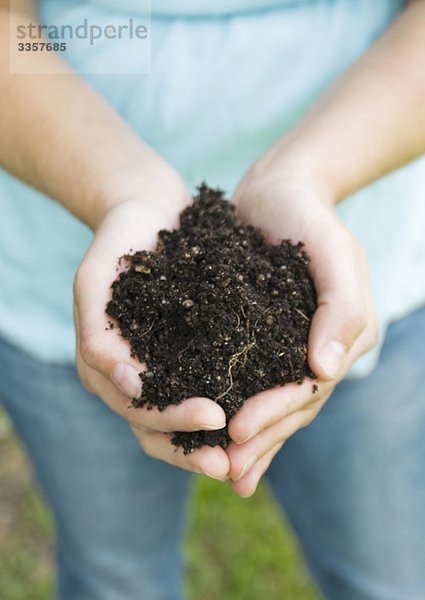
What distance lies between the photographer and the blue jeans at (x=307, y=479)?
1824 millimetres

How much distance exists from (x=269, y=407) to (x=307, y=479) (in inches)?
29.4

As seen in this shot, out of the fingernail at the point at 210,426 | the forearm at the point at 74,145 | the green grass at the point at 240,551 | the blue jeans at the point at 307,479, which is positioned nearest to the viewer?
the fingernail at the point at 210,426

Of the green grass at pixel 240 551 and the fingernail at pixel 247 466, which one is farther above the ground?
the fingernail at pixel 247 466

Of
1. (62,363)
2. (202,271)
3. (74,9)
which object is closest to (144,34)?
(74,9)

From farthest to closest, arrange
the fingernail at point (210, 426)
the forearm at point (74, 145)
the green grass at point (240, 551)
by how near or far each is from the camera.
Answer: the green grass at point (240, 551) < the forearm at point (74, 145) < the fingernail at point (210, 426)

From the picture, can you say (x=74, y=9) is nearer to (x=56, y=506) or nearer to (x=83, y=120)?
(x=83, y=120)

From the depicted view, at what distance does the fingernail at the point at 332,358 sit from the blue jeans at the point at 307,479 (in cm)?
47

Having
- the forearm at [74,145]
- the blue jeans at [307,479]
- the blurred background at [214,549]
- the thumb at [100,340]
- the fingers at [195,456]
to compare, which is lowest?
the blurred background at [214,549]

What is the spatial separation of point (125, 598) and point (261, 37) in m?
1.58

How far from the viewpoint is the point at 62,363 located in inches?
71.0

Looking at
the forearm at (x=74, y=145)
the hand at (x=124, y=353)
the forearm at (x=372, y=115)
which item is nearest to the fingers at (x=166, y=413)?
the hand at (x=124, y=353)

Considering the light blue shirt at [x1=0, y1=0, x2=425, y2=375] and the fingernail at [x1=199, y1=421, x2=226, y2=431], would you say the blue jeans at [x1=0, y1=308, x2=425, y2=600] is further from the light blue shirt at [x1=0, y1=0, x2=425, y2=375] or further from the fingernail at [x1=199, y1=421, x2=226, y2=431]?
the fingernail at [x1=199, y1=421, x2=226, y2=431]

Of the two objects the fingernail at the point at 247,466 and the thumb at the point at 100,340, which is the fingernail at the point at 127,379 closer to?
the thumb at the point at 100,340

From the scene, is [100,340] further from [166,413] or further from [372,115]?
[372,115]
